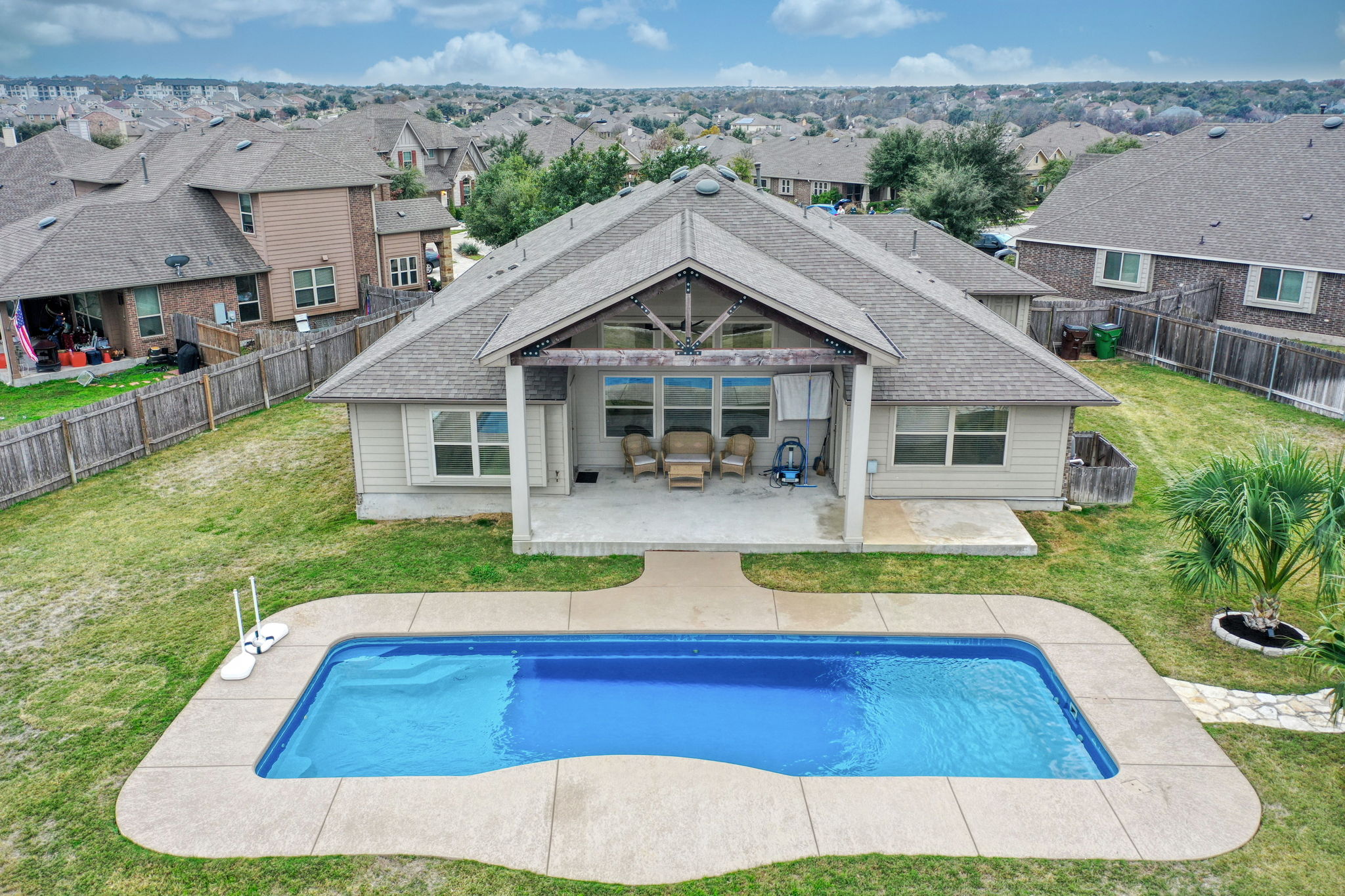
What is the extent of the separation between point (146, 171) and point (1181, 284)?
118 ft

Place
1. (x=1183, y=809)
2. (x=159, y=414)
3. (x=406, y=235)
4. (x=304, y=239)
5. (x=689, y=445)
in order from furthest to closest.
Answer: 1. (x=406, y=235)
2. (x=304, y=239)
3. (x=159, y=414)
4. (x=689, y=445)
5. (x=1183, y=809)

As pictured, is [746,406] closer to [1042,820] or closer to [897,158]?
[1042,820]

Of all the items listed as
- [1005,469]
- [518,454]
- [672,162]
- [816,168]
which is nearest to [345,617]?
[518,454]

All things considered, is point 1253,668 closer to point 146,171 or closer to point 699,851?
point 699,851

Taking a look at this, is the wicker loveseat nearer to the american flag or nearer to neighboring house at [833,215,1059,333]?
neighboring house at [833,215,1059,333]

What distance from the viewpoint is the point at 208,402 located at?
22.2 metres

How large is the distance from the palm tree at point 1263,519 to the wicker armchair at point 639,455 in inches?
350

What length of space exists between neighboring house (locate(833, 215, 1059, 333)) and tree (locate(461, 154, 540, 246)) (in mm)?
19261

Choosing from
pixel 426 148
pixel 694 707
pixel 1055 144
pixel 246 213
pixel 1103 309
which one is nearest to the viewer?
pixel 694 707

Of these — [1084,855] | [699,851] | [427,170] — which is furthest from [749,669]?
[427,170]

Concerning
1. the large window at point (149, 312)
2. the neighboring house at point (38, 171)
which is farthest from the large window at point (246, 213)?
the neighboring house at point (38, 171)

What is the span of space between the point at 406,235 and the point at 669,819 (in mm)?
31360

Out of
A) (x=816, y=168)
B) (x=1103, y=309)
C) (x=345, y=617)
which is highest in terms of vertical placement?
(x=816, y=168)

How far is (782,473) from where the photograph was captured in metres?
17.9
